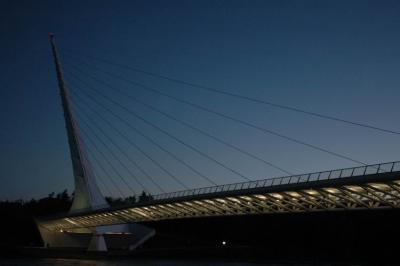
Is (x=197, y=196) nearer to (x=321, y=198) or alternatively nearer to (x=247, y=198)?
(x=247, y=198)

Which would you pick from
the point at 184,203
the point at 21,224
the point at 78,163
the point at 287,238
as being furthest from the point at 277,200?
the point at 21,224

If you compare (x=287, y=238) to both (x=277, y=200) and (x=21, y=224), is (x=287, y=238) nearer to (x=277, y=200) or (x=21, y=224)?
(x=277, y=200)

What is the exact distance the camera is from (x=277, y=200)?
42125 millimetres

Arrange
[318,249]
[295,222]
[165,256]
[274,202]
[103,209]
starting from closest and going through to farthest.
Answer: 1. [274,202]
2. [103,209]
3. [165,256]
4. [318,249]
5. [295,222]

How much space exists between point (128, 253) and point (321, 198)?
35.0 metres

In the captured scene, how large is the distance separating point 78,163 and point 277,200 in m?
35.4

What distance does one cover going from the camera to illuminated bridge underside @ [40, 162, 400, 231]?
32156mm

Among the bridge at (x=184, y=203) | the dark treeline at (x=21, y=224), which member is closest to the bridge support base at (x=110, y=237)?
the bridge at (x=184, y=203)

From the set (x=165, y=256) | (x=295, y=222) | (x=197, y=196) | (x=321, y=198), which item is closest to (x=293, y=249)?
(x=295, y=222)

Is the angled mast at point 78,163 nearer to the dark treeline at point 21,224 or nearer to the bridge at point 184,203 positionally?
the bridge at point 184,203

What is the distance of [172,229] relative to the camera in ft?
321

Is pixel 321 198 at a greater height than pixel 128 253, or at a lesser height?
greater

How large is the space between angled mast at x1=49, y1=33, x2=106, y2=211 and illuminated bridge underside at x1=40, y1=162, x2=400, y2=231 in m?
2.19

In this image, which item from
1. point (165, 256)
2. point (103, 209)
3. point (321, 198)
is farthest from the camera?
point (165, 256)
